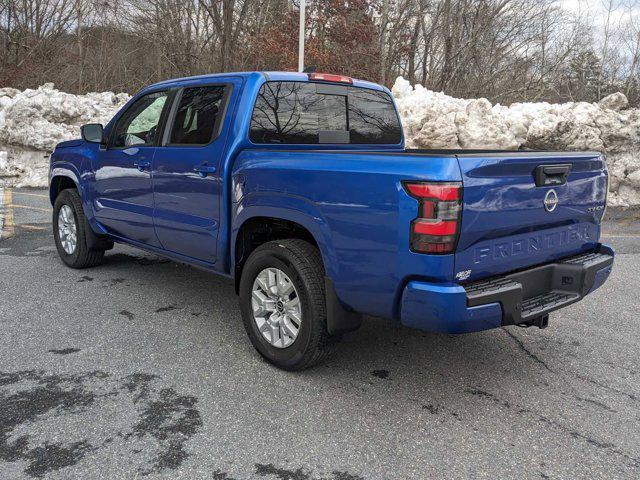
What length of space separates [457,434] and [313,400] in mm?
824

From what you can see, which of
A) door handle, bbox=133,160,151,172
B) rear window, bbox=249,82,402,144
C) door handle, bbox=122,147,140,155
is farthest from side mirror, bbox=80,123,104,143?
rear window, bbox=249,82,402,144

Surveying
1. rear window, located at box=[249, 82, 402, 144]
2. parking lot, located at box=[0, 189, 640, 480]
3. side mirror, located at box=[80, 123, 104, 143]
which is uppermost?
rear window, located at box=[249, 82, 402, 144]

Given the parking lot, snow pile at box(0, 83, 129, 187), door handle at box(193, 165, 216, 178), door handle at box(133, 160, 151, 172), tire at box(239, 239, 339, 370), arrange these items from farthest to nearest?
1. snow pile at box(0, 83, 129, 187)
2. door handle at box(133, 160, 151, 172)
3. door handle at box(193, 165, 216, 178)
4. tire at box(239, 239, 339, 370)
5. the parking lot

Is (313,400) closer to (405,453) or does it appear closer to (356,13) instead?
(405,453)

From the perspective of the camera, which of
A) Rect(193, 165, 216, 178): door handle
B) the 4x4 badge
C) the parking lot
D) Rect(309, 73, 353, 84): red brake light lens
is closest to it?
the parking lot

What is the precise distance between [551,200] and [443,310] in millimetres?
1008

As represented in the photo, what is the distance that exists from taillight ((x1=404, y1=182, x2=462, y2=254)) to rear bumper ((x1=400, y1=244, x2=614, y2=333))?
0.69ft

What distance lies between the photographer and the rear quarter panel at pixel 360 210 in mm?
2793

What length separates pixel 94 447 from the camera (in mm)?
2713

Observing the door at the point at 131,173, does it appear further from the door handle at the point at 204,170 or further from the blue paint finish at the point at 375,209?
the door handle at the point at 204,170

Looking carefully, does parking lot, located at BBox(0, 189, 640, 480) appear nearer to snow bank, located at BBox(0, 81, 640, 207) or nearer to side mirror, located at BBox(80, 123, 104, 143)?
side mirror, located at BBox(80, 123, 104, 143)

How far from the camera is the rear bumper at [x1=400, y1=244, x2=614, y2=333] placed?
279cm

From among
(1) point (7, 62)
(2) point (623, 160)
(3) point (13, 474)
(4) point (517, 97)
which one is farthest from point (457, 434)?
(1) point (7, 62)

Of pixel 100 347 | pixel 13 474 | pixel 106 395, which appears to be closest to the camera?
pixel 13 474
